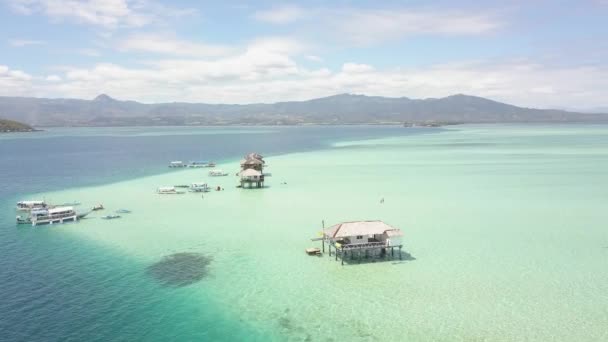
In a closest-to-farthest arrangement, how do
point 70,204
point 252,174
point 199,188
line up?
point 70,204 → point 199,188 → point 252,174

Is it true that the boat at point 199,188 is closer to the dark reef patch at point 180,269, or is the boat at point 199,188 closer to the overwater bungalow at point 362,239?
the dark reef patch at point 180,269

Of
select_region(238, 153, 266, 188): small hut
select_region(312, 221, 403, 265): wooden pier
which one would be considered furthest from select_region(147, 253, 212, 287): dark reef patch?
select_region(238, 153, 266, 188): small hut

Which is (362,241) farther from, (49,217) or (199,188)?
(199,188)

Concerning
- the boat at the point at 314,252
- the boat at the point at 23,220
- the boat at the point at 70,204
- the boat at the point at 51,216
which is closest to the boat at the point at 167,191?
the boat at the point at 70,204

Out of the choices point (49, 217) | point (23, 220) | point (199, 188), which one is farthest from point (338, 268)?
point (199, 188)

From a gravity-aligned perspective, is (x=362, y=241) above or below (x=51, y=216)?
above

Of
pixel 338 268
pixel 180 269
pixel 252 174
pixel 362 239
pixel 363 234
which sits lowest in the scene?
pixel 338 268

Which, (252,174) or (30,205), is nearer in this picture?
(30,205)

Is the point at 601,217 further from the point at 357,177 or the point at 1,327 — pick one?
the point at 1,327
